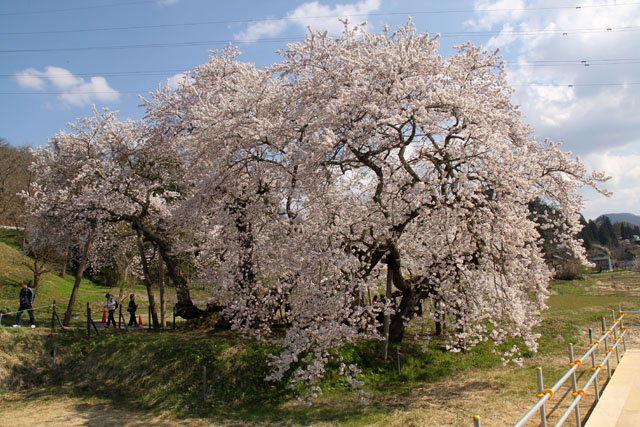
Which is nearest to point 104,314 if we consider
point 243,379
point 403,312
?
point 243,379

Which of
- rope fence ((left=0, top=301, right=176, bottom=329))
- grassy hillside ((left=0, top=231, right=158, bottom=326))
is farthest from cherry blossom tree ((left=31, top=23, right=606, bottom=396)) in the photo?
grassy hillside ((left=0, top=231, right=158, bottom=326))

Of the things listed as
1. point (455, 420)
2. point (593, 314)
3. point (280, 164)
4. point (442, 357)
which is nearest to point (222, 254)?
point (280, 164)

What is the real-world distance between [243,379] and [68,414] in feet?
13.4

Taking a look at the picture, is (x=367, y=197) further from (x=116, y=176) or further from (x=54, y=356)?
(x=54, y=356)

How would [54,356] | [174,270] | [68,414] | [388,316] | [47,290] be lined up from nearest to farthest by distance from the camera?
[68,414]
[388,316]
[54,356]
[174,270]
[47,290]

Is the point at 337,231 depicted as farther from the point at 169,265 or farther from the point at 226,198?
the point at 169,265

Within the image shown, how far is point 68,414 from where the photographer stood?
393 inches

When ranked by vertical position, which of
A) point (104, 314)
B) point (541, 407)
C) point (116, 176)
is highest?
point (116, 176)

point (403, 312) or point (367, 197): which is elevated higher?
point (367, 197)

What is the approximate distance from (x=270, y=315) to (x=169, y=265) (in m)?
5.10

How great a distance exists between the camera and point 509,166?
A: 9.03 m

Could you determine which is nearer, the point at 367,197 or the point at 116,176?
the point at 367,197

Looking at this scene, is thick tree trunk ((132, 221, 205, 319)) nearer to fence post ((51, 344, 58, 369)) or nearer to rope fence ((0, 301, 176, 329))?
rope fence ((0, 301, 176, 329))

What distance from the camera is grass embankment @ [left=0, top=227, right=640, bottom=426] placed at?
9.09 meters
